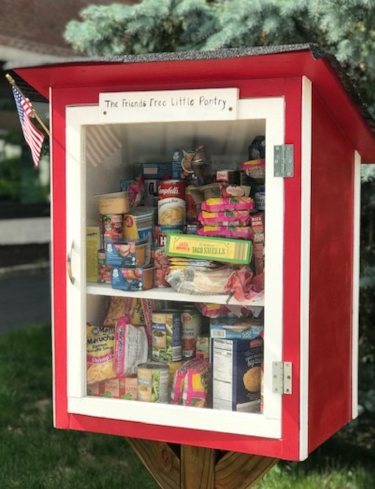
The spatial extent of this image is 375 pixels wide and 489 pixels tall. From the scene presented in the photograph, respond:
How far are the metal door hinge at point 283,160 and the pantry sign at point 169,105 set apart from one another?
0.44ft

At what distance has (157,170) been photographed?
2.21 m

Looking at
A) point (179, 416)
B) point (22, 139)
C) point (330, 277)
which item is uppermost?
point (22, 139)

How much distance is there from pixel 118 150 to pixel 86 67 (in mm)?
446

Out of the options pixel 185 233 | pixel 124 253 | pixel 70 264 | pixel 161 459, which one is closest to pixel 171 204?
pixel 185 233

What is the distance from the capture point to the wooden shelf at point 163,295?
1908 millimetres

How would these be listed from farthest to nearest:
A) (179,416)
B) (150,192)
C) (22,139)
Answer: (22,139) < (150,192) < (179,416)

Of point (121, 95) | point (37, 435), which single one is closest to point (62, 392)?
point (121, 95)

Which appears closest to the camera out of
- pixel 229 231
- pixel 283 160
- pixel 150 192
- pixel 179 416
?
pixel 283 160

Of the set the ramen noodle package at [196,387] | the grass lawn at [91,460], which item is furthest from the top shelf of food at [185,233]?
the grass lawn at [91,460]

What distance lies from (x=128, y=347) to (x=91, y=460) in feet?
5.39

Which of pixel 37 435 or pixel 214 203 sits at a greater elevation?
pixel 214 203

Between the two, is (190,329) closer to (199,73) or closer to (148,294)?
(148,294)

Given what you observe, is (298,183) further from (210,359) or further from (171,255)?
(210,359)

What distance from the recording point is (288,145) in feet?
5.71
